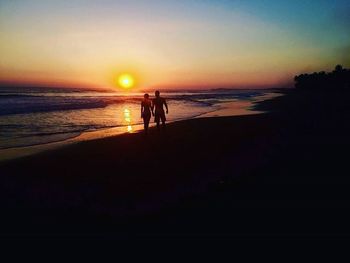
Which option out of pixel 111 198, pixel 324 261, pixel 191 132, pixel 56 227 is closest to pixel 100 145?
pixel 191 132

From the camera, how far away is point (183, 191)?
6.97 metres

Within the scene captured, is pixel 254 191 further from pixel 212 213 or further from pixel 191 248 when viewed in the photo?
pixel 191 248

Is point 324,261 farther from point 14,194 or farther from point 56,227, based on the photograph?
point 14,194

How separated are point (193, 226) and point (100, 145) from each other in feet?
27.7

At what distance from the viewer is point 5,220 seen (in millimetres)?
5695

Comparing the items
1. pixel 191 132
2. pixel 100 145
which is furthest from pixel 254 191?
pixel 191 132

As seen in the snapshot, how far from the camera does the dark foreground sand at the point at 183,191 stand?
5.32 m

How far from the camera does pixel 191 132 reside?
16.1 m

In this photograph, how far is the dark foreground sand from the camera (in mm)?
5324

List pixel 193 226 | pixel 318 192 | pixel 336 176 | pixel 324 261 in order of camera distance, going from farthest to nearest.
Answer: pixel 336 176 < pixel 318 192 < pixel 193 226 < pixel 324 261

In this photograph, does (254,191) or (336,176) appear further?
(336,176)

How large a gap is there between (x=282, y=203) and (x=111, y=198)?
145 inches

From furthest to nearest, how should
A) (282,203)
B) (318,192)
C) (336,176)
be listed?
(336,176)
(318,192)
(282,203)

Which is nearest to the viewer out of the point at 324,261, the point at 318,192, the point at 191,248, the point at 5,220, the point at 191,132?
the point at 324,261
